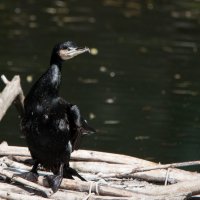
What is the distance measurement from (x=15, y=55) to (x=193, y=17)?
5897mm

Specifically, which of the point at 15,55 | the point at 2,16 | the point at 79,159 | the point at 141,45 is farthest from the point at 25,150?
the point at 2,16

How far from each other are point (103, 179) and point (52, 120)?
77 centimetres

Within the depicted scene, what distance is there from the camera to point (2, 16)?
66.3 feet

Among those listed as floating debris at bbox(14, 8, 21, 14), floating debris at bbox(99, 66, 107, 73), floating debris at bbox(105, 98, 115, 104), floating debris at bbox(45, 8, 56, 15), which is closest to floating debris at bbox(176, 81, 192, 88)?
floating debris at bbox(99, 66, 107, 73)

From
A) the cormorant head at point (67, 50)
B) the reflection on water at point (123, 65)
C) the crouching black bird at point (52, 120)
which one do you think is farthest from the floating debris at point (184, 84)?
the cormorant head at point (67, 50)

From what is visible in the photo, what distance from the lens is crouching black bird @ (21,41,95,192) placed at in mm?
7496

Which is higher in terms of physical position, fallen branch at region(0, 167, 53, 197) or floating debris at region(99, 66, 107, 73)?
fallen branch at region(0, 167, 53, 197)

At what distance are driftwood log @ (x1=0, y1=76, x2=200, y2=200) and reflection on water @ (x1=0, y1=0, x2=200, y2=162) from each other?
3239mm

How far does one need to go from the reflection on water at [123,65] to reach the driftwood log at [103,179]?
3.24 m

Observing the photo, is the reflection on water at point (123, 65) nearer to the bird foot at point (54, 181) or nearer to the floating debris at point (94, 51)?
the floating debris at point (94, 51)

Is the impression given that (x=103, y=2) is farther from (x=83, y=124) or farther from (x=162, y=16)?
(x=83, y=124)

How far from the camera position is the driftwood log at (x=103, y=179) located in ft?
23.7

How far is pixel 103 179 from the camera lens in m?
7.93

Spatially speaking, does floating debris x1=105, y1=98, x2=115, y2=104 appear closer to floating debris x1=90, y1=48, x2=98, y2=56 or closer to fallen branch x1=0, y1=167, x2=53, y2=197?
floating debris x1=90, y1=48, x2=98, y2=56
